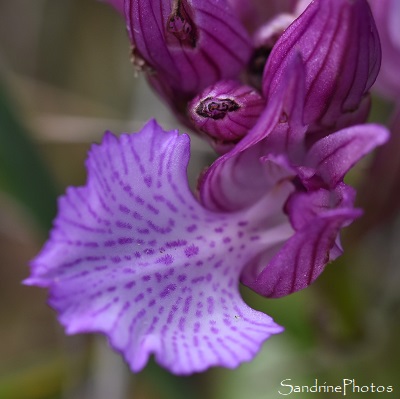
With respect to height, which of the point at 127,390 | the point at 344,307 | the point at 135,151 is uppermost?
the point at 135,151

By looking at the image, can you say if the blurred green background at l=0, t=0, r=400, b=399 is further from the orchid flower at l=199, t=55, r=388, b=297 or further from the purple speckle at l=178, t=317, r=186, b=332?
the purple speckle at l=178, t=317, r=186, b=332

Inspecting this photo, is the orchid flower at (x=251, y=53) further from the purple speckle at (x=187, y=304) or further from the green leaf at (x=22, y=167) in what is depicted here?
the green leaf at (x=22, y=167)

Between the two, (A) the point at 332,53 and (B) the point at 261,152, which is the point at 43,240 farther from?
(A) the point at 332,53

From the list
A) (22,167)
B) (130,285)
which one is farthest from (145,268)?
(22,167)

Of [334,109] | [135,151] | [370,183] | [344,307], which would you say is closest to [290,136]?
[334,109]

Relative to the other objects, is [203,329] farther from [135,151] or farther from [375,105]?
[375,105]
